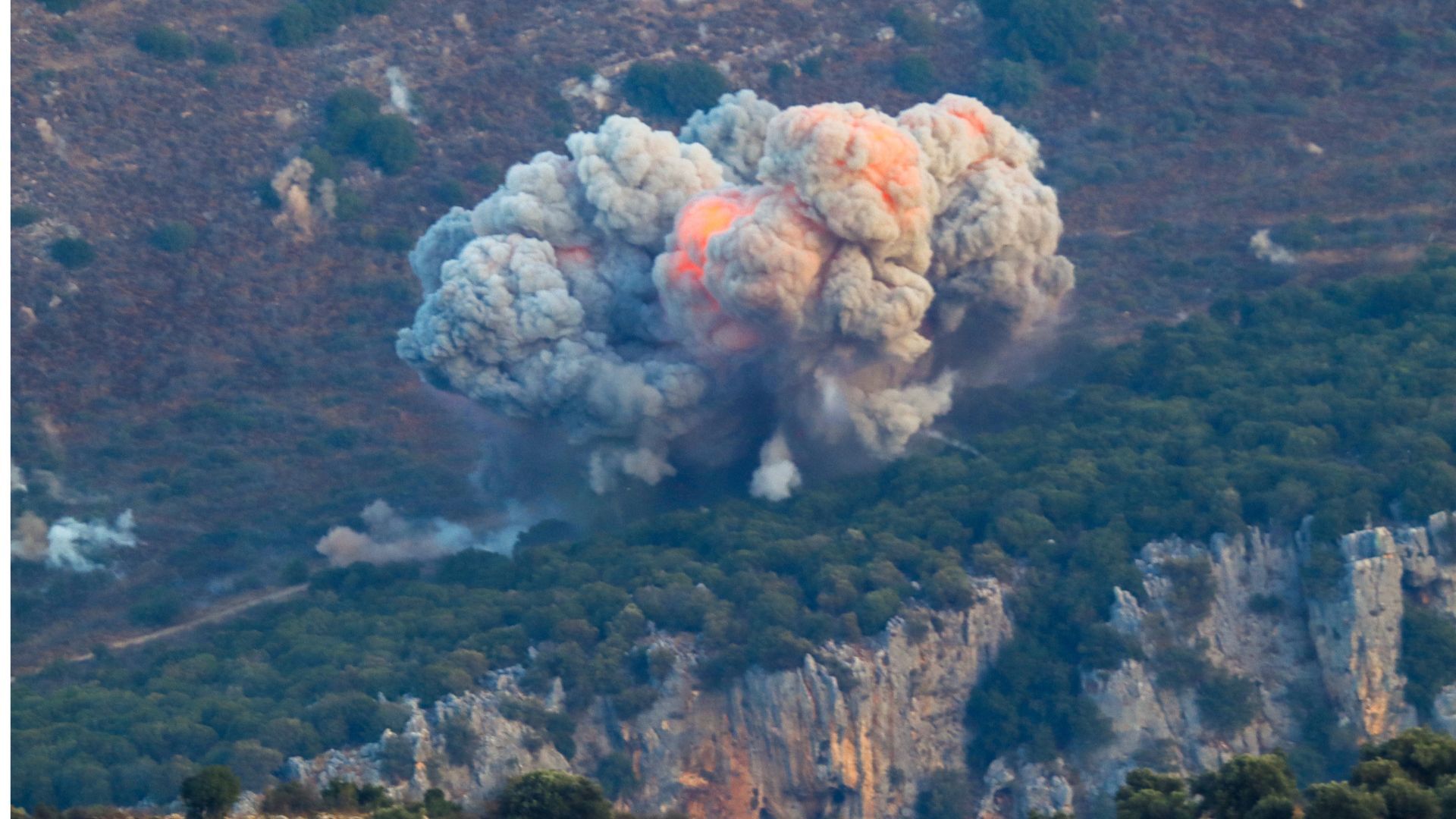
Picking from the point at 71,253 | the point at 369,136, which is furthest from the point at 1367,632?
the point at 71,253

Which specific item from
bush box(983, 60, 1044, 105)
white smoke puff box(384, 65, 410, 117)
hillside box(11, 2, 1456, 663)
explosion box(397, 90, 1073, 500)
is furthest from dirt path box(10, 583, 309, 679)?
bush box(983, 60, 1044, 105)

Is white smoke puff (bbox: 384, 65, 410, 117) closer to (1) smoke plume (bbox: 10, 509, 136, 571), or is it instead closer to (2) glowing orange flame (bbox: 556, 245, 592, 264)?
(1) smoke plume (bbox: 10, 509, 136, 571)

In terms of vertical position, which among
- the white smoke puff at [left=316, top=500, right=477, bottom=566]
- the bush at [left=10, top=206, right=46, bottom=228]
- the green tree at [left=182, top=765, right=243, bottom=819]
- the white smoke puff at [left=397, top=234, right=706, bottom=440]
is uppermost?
the green tree at [left=182, top=765, right=243, bottom=819]

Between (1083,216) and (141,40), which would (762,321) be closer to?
(1083,216)

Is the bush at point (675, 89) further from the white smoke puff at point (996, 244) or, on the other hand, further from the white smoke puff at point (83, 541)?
the white smoke puff at point (83, 541)

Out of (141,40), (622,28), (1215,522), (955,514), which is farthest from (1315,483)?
(141,40)

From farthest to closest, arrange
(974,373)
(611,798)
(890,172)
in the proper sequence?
(974,373), (890,172), (611,798)

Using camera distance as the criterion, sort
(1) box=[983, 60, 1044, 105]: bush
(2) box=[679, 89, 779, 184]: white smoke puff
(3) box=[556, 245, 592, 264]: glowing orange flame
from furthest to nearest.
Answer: (1) box=[983, 60, 1044, 105]: bush → (2) box=[679, 89, 779, 184]: white smoke puff → (3) box=[556, 245, 592, 264]: glowing orange flame

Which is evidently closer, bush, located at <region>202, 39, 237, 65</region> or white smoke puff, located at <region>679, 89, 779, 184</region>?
white smoke puff, located at <region>679, 89, 779, 184</region>
